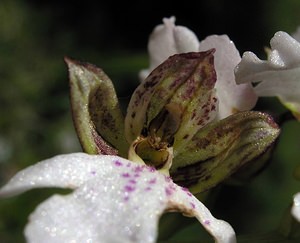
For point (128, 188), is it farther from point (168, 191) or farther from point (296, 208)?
point (296, 208)

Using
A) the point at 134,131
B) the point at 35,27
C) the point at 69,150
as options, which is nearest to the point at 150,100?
the point at 134,131

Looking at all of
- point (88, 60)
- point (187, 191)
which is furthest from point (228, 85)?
point (88, 60)

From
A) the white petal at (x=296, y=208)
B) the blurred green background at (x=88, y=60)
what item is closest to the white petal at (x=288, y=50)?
the white petal at (x=296, y=208)

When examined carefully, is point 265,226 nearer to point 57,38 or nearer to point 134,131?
point 57,38

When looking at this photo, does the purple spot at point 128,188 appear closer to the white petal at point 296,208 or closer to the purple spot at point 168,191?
the purple spot at point 168,191

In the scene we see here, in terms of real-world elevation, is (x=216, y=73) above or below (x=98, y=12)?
above

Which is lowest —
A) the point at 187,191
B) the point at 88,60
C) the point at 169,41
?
the point at 88,60
